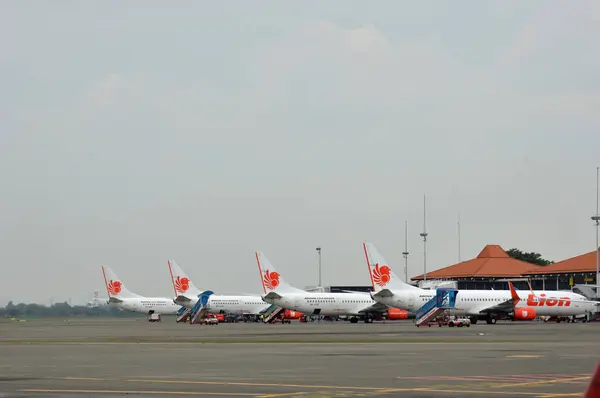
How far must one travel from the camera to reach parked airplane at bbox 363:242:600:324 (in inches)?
4897

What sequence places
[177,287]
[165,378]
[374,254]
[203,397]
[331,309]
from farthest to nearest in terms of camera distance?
[177,287] < [331,309] < [374,254] < [165,378] < [203,397]

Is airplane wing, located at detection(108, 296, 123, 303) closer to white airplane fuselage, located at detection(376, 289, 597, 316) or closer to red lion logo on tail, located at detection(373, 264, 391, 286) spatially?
red lion logo on tail, located at detection(373, 264, 391, 286)

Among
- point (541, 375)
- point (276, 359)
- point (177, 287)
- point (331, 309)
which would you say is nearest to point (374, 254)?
point (331, 309)

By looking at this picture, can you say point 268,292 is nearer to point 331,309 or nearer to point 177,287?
point 331,309

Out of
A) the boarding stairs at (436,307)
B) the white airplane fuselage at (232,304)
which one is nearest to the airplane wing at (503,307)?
the boarding stairs at (436,307)

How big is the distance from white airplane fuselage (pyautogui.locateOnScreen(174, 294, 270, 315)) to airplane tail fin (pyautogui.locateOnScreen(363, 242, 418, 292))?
38.3 m

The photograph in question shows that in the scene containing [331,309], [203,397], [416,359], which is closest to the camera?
[203,397]

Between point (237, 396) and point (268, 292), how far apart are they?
11662cm

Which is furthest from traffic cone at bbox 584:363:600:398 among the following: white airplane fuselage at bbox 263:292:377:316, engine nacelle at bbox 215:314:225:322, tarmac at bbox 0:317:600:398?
engine nacelle at bbox 215:314:225:322

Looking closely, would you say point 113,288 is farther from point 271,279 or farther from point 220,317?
point 271,279

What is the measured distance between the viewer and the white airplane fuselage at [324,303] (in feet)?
454

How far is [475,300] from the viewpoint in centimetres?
12706

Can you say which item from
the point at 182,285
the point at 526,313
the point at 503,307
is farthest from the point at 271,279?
the point at 526,313

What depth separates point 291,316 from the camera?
156 m
